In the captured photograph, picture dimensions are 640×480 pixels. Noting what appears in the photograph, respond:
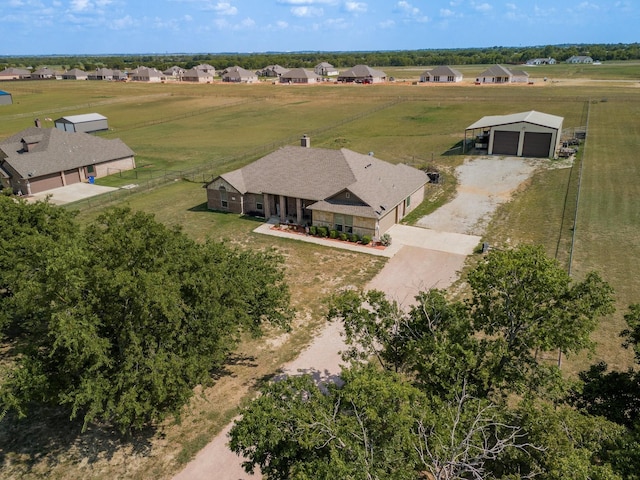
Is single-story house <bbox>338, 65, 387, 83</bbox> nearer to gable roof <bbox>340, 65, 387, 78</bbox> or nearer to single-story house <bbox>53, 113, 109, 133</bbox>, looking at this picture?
gable roof <bbox>340, 65, 387, 78</bbox>

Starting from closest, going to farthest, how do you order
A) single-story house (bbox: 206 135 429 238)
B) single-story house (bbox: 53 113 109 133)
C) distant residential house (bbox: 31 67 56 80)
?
single-story house (bbox: 206 135 429 238) → single-story house (bbox: 53 113 109 133) → distant residential house (bbox: 31 67 56 80)

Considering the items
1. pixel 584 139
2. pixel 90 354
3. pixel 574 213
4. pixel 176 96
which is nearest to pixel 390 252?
pixel 574 213

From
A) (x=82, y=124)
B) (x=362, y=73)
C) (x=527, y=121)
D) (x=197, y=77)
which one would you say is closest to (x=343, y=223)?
(x=527, y=121)

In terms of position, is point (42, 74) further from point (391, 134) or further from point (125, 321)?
point (125, 321)

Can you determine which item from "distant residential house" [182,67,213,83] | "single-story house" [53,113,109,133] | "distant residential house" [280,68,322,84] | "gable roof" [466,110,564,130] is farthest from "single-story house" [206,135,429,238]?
"distant residential house" [182,67,213,83]

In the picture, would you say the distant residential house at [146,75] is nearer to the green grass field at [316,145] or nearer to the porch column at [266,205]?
the green grass field at [316,145]
